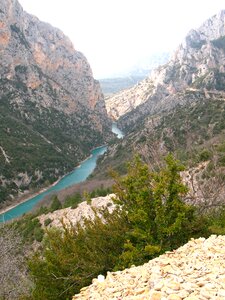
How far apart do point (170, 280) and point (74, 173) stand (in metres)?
141

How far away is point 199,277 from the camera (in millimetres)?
9344

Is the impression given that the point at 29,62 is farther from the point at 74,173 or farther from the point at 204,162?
the point at 204,162

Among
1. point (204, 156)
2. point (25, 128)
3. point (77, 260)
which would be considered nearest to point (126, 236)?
point (77, 260)

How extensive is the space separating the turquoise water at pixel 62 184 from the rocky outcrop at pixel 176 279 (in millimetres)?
75675

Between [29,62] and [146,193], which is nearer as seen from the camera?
[146,193]

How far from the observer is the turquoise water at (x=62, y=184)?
338 ft

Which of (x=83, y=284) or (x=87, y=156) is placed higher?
(x=83, y=284)

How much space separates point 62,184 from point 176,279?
413ft

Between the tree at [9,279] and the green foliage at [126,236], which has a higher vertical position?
the green foliage at [126,236]

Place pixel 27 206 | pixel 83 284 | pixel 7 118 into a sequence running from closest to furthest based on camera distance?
pixel 83 284 → pixel 27 206 → pixel 7 118

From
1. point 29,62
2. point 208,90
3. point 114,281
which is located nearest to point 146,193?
point 114,281

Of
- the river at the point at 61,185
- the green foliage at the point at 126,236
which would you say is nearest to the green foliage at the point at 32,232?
the green foliage at the point at 126,236

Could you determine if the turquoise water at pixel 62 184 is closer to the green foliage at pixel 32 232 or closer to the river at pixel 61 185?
the river at pixel 61 185

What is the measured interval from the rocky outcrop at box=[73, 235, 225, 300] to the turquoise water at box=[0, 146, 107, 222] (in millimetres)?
75675
